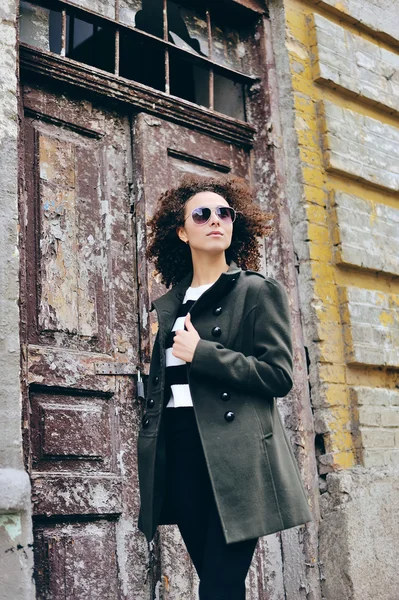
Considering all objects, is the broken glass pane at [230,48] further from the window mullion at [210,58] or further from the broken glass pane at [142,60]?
the broken glass pane at [142,60]

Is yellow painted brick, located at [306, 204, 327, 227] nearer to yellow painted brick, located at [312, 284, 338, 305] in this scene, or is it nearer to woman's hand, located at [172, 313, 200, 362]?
yellow painted brick, located at [312, 284, 338, 305]

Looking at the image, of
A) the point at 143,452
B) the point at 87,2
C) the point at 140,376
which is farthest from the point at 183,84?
the point at 143,452

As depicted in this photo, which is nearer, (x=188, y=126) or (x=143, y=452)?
(x=143, y=452)

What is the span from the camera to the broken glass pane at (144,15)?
4.53 metres

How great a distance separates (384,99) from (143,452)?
3.60m

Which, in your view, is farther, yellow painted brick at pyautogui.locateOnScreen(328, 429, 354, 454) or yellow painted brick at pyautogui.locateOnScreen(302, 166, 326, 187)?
yellow painted brick at pyautogui.locateOnScreen(302, 166, 326, 187)

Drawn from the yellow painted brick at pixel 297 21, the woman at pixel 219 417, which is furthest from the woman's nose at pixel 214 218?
the yellow painted brick at pixel 297 21

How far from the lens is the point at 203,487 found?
8.21 feet

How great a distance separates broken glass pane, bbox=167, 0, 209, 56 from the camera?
4797 mm

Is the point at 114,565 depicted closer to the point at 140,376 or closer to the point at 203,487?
the point at 140,376

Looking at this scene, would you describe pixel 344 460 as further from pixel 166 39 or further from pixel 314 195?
pixel 166 39

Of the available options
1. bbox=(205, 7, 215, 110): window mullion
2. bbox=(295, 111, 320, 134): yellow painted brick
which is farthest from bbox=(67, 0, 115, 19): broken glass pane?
bbox=(295, 111, 320, 134): yellow painted brick

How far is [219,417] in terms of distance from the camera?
247 cm

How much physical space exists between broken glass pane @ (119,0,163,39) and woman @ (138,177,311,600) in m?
2.14
